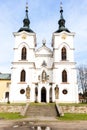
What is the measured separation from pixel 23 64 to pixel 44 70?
397cm

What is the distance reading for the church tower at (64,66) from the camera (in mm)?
39000

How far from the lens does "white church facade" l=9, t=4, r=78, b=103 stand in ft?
128

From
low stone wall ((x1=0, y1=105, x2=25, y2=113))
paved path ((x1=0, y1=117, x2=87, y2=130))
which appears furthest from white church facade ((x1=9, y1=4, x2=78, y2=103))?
paved path ((x1=0, y1=117, x2=87, y2=130))

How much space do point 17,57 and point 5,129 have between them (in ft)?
89.0

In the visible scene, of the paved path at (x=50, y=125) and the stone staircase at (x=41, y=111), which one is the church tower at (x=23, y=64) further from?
the paved path at (x=50, y=125)

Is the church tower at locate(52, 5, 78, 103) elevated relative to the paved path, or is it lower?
elevated

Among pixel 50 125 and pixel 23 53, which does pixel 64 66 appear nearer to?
pixel 23 53

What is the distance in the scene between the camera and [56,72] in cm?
4003

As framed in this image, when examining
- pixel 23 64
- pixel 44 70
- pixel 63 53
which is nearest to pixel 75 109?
pixel 44 70

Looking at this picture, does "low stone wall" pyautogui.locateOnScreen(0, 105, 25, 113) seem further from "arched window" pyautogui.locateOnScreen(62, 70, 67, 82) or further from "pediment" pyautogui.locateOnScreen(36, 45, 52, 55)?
"pediment" pyautogui.locateOnScreen(36, 45, 52, 55)

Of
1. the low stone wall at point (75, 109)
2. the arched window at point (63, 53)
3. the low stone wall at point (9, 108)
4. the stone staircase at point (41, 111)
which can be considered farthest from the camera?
the arched window at point (63, 53)

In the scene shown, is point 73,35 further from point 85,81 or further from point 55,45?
point 85,81

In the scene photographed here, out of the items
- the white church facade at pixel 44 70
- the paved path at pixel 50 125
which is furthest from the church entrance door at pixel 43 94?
the paved path at pixel 50 125

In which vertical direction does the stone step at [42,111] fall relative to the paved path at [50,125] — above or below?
above
